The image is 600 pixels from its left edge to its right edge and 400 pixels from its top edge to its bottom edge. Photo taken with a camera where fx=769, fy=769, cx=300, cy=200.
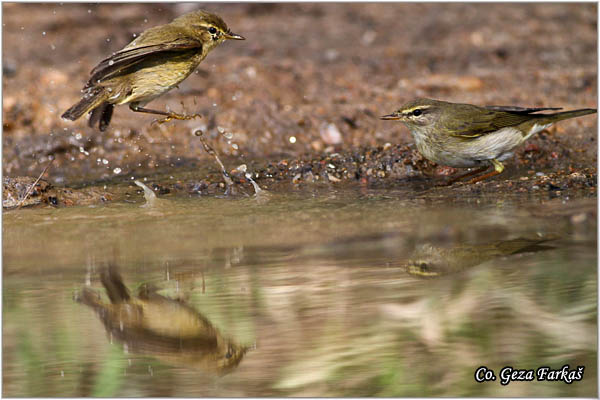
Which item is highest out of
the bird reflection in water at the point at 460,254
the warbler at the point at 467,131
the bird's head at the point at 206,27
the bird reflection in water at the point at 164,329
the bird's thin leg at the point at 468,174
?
the bird's head at the point at 206,27

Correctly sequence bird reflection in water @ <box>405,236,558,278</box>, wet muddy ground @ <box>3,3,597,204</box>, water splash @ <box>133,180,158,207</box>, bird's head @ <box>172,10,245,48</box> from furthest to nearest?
wet muddy ground @ <box>3,3,597,204</box>, bird's head @ <box>172,10,245,48</box>, water splash @ <box>133,180,158,207</box>, bird reflection in water @ <box>405,236,558,278</box>

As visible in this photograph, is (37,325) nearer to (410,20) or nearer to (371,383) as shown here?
(371,383)

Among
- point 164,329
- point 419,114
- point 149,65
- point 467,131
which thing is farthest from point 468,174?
point 164,329

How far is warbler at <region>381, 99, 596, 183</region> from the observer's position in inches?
248

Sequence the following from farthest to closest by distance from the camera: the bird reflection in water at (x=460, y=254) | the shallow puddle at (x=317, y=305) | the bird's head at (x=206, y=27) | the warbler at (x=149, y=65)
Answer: the bird's head at (x=206, y=27) < the warbler at (x=149, y=65) < the bird reflection in water at (x=460, y=254) < the shallow puddle at (x=317, y=305)

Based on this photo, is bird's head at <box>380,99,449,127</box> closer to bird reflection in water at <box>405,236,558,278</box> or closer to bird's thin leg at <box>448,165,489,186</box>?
bird's thin leg at <box>448,165,489,186</box>

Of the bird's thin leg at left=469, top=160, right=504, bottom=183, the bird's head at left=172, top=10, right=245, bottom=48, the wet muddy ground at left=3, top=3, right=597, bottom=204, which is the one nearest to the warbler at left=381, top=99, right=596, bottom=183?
the bird's thin leg at left=469, top=160, right=504, bottom=183

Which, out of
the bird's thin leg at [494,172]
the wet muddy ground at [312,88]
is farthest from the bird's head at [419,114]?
the bird's thin leg at [494,172]

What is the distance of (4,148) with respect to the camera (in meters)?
7.92

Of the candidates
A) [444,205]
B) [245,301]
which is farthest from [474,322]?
[444,205]

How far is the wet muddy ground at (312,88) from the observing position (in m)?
6.80

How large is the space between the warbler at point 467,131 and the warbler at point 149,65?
1.68 m

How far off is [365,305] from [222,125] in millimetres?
4525

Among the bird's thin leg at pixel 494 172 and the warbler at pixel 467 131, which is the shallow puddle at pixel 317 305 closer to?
the bird's thin leg at pixel 494 172
